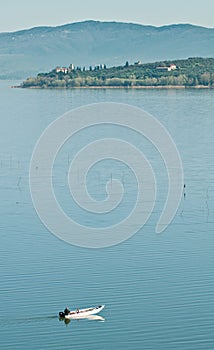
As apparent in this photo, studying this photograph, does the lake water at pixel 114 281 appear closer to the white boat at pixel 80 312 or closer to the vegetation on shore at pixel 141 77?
the white boat at pixel 80 312

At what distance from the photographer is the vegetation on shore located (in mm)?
131750

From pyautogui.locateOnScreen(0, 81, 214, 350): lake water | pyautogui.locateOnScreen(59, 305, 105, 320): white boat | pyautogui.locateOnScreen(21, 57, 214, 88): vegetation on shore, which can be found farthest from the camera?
pyautogui.locateOnScreen(21, 57, 214, 88): vegetation on shore

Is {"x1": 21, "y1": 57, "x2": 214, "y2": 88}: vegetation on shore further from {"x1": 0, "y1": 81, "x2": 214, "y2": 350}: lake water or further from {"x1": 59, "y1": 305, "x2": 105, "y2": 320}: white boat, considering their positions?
{"x1": 59, "y1": 305, "x2": 105, "y2": 320}: white boat

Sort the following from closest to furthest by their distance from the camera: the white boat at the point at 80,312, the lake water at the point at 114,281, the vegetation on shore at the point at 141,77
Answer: the lake water at the point at 114,281
the white boat at the point at 80,312
the vegetation on shore at the point at 141,77

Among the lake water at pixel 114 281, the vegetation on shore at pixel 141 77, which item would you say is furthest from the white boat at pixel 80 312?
the vegetation on shore at pixel 141 77

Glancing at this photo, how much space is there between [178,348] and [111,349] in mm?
1599

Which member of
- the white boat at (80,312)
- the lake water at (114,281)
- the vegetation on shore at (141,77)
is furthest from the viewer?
the vegetation on shore at (141,77)

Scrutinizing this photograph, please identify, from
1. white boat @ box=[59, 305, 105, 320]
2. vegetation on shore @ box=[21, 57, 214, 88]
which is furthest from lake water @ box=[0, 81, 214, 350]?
vegetation on shore @ box=[21, 57, 214, 88]

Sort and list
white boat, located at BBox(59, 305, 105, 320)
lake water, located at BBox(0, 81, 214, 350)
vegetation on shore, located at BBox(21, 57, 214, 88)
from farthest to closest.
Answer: vegetation on shore, located at BBox(21, 57, 214, 88), white boat, located at BBox(59, 305, 105, 320), lake water, located at BBox(0, 81, 214, 350)

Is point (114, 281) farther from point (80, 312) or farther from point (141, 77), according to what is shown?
point (141, 77)

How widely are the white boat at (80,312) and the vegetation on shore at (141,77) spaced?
108216 mm

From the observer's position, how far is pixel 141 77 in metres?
138

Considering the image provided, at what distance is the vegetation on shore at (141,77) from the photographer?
131750mm

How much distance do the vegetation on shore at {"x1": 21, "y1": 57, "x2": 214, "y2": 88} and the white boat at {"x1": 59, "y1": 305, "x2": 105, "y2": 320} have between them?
108 m
